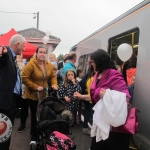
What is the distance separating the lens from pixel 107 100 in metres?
2.34

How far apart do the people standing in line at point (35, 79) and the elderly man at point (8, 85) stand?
1.65 feet

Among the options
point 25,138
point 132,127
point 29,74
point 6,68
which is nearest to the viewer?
point 132,127

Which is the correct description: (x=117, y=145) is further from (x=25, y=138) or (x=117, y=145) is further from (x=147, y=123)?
(x=25, y=138)

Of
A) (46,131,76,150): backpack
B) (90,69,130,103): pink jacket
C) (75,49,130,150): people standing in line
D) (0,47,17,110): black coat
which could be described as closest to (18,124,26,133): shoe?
(46,131,76,150): backpack

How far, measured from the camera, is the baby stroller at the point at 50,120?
9.82 ft

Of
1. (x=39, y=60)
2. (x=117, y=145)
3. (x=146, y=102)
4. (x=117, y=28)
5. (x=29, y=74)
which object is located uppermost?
(x=117, y=28)

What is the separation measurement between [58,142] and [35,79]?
4.01ft

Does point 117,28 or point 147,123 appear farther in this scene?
point 117,28

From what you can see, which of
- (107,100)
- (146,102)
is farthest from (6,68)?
(146,102)

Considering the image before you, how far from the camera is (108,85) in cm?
245

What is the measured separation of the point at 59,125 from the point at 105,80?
1.06m

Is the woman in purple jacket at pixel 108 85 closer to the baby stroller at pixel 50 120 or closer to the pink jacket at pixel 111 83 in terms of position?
the pink jacket at pixel 111 83

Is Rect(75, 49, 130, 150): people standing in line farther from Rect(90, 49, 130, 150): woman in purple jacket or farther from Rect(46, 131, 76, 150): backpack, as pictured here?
Rect(46, 131, 76, 150): backpack

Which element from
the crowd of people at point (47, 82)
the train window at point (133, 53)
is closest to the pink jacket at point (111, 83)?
the crowd of people at point (47, 82)
